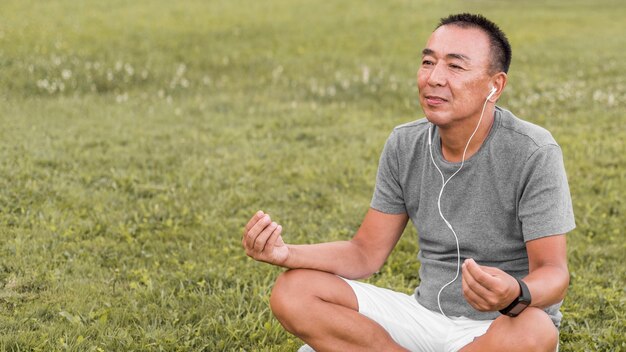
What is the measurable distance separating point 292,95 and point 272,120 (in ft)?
5.83

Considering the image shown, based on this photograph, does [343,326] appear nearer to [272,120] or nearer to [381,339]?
[381,339]

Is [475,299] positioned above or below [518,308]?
above

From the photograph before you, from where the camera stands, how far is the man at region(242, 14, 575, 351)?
4.08 metres

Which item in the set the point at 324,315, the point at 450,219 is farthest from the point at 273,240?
the point at 450,219

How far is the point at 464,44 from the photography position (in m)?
4.27

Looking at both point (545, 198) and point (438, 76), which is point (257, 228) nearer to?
point (438, 76)

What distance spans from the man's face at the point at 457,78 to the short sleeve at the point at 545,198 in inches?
17.5

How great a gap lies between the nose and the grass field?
73.3 inches

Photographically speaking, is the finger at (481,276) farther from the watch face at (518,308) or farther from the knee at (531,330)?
the knee at (531,330)

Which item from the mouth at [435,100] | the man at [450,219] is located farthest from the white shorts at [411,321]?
the mouth at [435,100]

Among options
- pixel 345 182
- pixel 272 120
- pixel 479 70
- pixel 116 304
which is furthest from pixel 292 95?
pixel 479 70

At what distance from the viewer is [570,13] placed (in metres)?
22.1

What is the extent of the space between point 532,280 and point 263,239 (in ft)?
4.23

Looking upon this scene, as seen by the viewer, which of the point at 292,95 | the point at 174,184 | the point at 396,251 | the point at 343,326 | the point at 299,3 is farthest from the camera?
the point at 299,3
